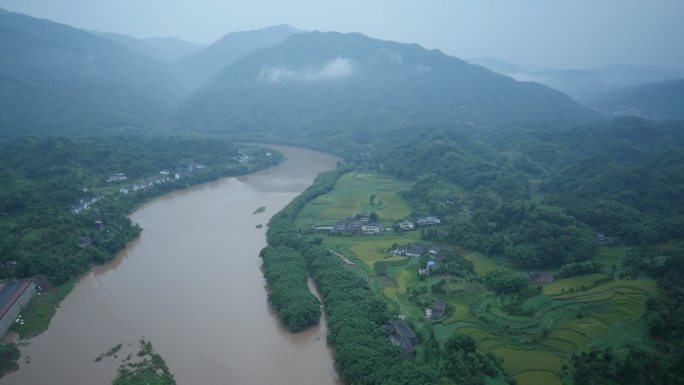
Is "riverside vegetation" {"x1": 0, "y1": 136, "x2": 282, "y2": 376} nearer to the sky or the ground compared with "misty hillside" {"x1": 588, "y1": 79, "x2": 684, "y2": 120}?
nearer to the ground

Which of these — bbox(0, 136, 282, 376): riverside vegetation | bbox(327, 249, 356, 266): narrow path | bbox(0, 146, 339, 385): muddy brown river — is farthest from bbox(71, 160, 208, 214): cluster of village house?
bbox(327, 249, 356, 266): narrow path

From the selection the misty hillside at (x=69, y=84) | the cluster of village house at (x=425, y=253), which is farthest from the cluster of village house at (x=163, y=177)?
the misty hillside at (x=69, y=84)

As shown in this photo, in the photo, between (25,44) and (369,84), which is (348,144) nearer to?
(369,84)

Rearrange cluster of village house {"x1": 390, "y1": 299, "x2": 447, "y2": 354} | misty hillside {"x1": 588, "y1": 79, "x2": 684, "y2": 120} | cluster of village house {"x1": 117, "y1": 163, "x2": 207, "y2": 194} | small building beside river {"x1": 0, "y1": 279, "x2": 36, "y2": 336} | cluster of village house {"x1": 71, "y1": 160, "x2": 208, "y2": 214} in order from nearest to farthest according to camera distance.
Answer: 1. cluster of village house {"x1": 390, "y1": 299, "x2": 447, "y2": 354}
2. small building beside river {"x1": 0, "y1": 279, "x2": 36, "y2": 336}
3. cluster of village house {"x1": 71, "y1": 160, "x2": 208, "y2": 214}
4. cluster of village house {"x1": 117, "y1": 163, "x2": 207, "y2": 194}
5. misty hillside {"x1": 588, "y1": 79, "x2": 684, "y2": 120}

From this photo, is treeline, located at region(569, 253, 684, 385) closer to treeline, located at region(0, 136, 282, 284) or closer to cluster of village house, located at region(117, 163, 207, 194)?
treeline, located at region(0, 136, 282, 284)

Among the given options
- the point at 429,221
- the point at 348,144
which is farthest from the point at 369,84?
the point at 429,221
